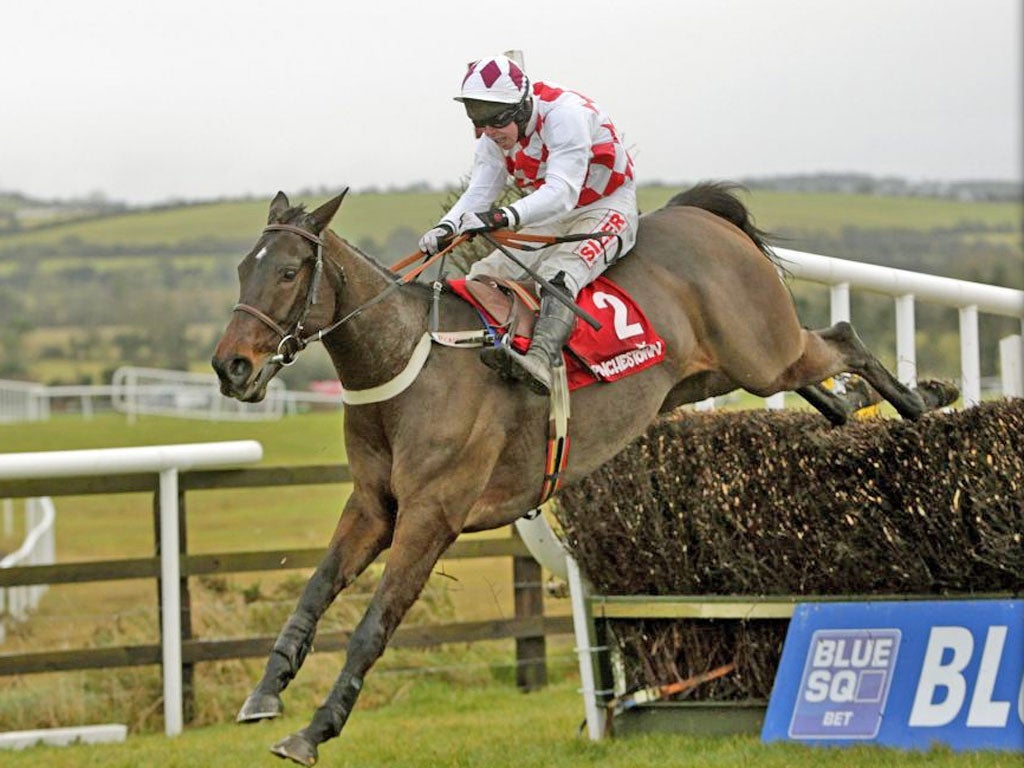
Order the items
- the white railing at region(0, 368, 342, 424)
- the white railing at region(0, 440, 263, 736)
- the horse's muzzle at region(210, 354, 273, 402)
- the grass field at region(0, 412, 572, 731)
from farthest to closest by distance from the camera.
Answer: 1. the white railing at region(0, 368, 342, 424)
2. the grass field at region(0, 412, 572, 731)
3. the white railing at region(0, 440, 263, 736)
4. the horse's muzzle at region(210, 354, 273, 402)

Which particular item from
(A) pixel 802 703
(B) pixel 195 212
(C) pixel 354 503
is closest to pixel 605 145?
(C) pixel 354 503

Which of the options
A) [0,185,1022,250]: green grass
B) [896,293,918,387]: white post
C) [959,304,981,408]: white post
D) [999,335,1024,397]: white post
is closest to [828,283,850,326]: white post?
[896,293,918,387]: white post

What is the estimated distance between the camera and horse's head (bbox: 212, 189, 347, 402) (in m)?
5.00

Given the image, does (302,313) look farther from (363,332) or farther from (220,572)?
(220,572)

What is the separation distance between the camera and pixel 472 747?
6910 mm

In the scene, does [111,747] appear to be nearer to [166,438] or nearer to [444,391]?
[444,391]

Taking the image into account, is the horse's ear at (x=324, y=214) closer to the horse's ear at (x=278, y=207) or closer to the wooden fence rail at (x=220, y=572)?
the horse's ear at (x=278, y=207)

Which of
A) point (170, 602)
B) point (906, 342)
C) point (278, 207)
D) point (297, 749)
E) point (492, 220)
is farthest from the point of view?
point (170, 602)

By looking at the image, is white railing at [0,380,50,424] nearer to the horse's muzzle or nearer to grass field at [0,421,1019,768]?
grass field at [0,421,1019,768]

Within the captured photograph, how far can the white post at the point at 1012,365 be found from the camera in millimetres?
6816

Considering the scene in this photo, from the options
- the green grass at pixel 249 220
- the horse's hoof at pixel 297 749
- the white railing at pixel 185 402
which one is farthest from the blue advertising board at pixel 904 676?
the green grass at pixel 249 220

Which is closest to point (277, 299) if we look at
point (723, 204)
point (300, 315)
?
point (300, 315)

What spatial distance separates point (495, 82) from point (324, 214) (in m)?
0.85

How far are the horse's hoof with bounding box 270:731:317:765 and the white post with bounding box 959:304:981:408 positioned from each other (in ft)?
11.1
